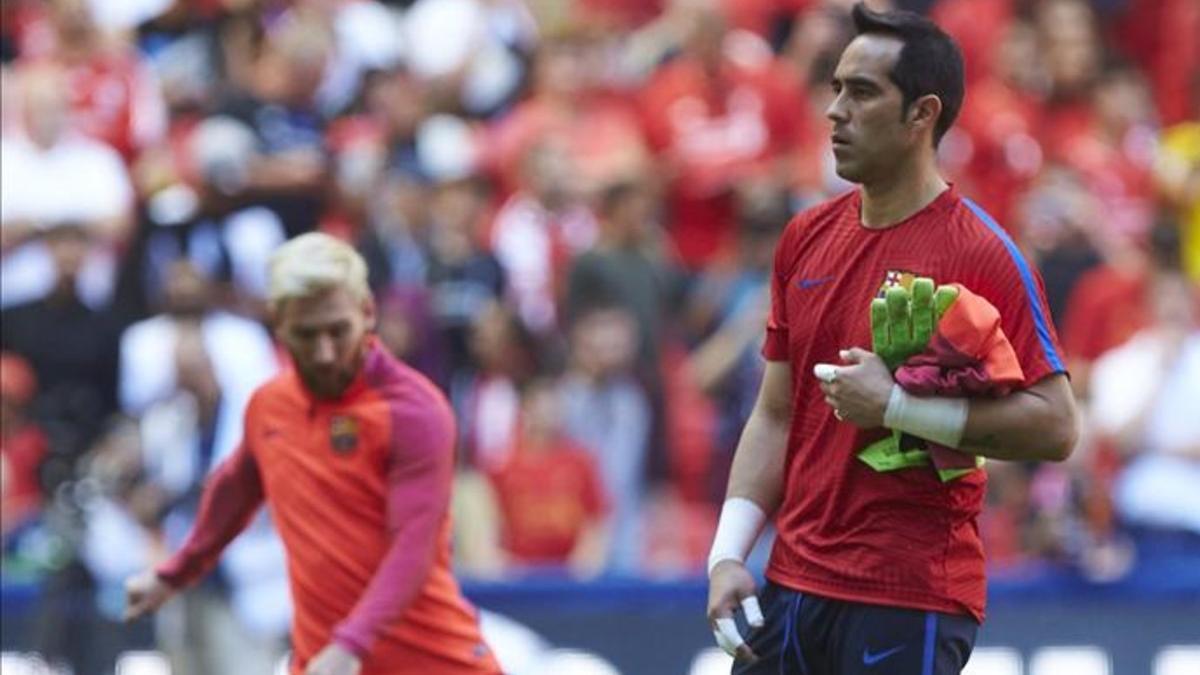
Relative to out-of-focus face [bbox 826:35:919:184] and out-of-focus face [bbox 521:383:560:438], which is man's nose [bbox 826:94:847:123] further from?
out-of-focus face [bbox 521:383:560:438]

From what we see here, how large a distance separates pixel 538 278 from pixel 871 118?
690 cm

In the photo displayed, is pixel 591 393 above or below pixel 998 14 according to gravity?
below

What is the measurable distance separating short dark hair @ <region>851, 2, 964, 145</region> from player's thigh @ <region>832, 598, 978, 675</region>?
108cm

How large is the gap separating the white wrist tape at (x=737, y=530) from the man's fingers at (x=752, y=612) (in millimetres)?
139

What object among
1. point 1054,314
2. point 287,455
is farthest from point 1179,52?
point 287,455

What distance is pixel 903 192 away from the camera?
5578 millimetres

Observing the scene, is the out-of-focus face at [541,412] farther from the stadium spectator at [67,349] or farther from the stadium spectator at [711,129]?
the stadium spectator at [67,349]

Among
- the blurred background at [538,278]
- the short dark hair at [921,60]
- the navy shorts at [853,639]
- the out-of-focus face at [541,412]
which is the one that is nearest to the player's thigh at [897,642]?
the navy shorts at [853,639]

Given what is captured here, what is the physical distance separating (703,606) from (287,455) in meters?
3.63

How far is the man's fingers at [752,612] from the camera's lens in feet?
18.6

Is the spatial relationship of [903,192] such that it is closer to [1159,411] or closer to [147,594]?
[147,594]

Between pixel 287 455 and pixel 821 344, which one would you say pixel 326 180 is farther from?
pixel 821 344

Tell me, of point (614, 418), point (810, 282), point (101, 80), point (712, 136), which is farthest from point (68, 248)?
point (810, 282)

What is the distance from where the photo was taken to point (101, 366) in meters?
11.4
